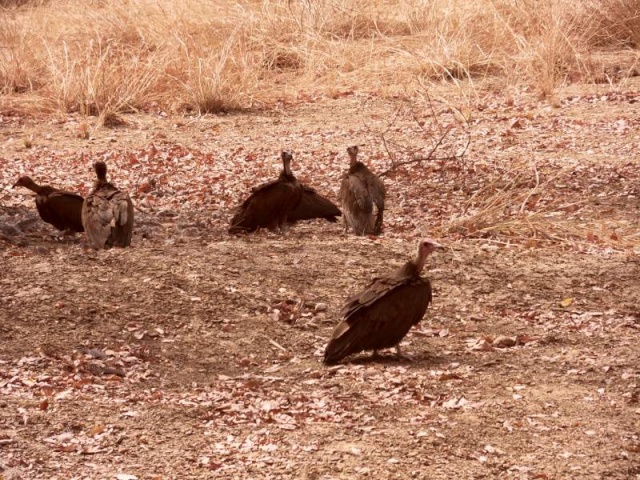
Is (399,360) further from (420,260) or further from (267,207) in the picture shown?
(267,207)

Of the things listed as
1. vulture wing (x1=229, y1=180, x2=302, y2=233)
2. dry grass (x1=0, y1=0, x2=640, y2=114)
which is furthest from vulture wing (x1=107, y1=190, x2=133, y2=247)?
dry grass (x1=0, y1=0, x2=640, y2=114)

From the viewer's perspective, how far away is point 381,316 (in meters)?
6.12

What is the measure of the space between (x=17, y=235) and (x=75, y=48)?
668 centimetres

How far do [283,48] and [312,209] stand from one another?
625 cm

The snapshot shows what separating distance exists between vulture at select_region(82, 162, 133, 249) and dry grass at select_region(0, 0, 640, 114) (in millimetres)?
4888

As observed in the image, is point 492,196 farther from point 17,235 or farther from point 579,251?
point 17,235

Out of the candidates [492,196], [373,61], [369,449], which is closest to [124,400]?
[369,449]

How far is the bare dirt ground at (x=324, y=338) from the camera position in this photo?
5164 mm

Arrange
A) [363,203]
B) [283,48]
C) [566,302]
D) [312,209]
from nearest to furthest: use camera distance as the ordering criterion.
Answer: [566,302]
[363,203]
[312,209]
[283,48]

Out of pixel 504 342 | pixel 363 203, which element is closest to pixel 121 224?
pixel 363 203

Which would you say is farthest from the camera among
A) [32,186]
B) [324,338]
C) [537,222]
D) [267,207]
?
[32,186]

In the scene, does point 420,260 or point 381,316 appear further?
point 420,260

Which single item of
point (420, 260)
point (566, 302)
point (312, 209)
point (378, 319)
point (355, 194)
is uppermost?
point (420, 260)

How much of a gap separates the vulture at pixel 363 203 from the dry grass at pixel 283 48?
4521 millimetres
